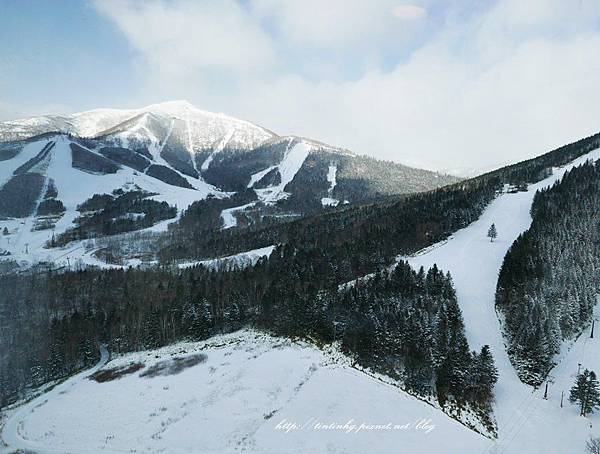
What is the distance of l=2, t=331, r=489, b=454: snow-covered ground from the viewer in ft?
168

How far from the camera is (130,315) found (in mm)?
98062

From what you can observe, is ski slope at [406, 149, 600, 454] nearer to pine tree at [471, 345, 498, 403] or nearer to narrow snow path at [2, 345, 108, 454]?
pine tree at [471, 345, 498, 403]

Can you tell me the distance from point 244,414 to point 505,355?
161 feet

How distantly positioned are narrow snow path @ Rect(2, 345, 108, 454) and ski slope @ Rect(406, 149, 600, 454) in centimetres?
5927

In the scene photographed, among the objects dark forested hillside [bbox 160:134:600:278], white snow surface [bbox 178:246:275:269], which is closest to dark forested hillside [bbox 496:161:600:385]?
dark forested hillside [bbox 160:134:600:278]

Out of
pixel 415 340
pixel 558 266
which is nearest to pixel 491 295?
pixel 558 266

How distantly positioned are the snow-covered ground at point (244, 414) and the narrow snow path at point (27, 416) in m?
0.19

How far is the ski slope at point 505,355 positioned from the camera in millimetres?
53188

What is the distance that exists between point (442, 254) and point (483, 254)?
1177 cm

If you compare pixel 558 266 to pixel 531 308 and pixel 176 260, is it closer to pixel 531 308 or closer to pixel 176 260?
pixel 531 308

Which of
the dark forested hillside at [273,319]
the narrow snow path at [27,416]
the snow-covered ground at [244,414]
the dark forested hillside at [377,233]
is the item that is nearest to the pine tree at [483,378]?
the dark forested hillside at [273,319]

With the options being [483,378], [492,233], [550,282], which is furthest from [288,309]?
[492,233]

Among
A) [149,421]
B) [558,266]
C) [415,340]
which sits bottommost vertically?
[149,421]

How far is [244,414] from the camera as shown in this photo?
188 ft
